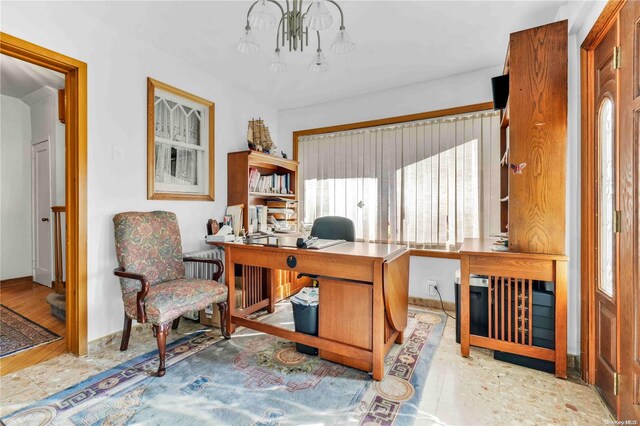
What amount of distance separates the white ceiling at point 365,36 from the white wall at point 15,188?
10.0 feet

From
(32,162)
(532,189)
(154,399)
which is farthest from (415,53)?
(32,162)

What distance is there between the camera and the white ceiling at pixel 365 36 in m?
2.13

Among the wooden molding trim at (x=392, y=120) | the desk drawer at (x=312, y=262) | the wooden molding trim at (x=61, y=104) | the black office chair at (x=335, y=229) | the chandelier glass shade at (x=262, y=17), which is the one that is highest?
the wooden molding trim at (x=61, y=104)

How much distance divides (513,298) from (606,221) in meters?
0.75

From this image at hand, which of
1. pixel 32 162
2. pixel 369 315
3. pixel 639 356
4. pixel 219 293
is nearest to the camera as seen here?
pixel 639 356

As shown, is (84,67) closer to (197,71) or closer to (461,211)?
(197,71)

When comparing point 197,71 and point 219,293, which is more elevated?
point 197,71

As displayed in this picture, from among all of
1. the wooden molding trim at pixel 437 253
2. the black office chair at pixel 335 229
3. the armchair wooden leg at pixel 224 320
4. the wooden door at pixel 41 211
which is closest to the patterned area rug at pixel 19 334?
the wooden door at pixel 41 211

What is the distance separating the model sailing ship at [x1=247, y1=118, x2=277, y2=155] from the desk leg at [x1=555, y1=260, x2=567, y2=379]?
3039mm

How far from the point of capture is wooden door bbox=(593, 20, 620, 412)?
4.96 ft

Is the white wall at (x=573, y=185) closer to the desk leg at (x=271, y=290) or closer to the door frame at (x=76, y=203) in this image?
the desk leg at (x=271, y=290)

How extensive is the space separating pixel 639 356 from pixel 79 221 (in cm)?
335

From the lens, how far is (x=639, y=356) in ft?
4.19

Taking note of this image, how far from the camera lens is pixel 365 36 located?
8.11 feet
